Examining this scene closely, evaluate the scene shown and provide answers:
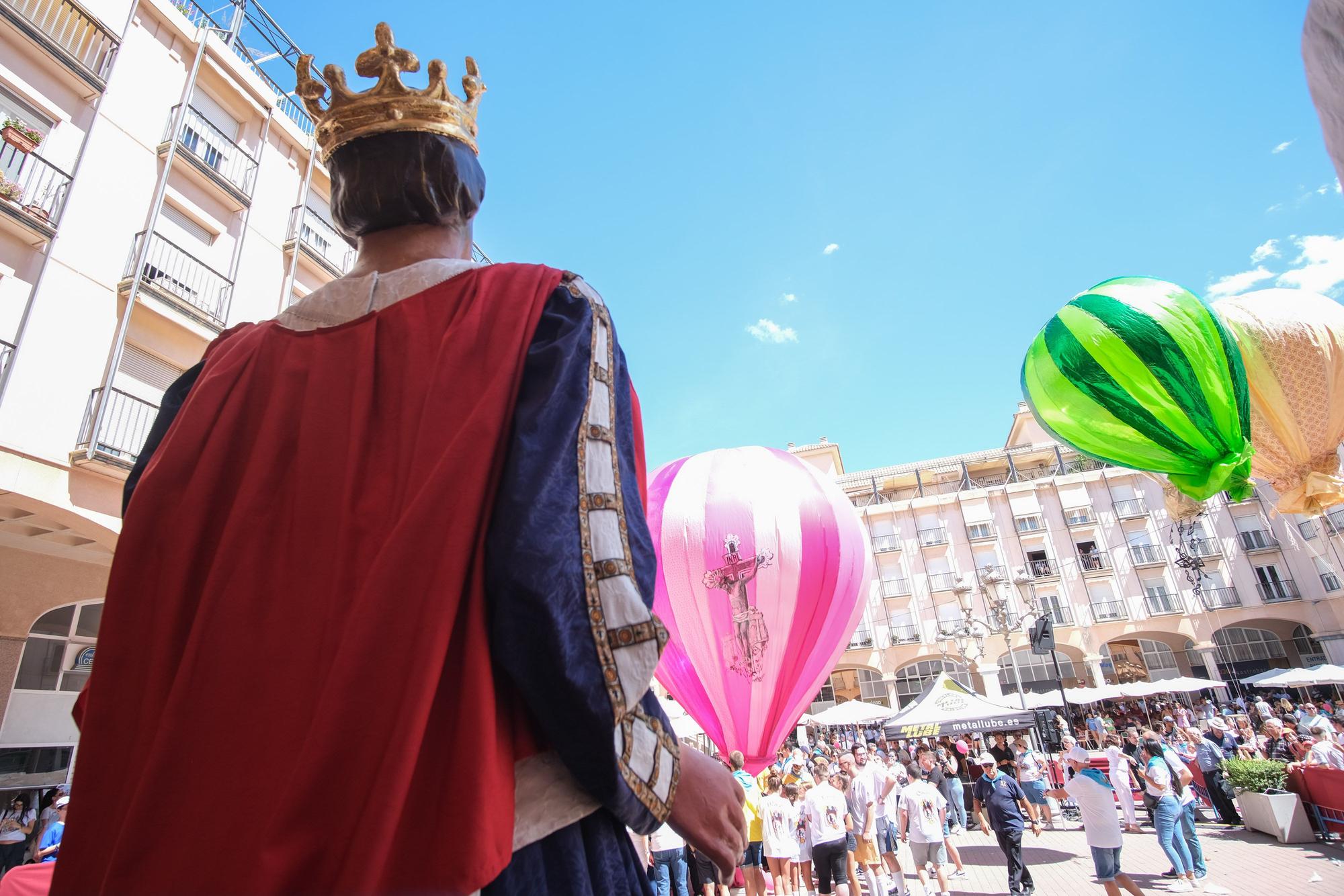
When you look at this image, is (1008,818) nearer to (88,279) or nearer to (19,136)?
(88,279)

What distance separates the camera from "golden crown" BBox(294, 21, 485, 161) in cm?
150

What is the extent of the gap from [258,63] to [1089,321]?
15393 mm

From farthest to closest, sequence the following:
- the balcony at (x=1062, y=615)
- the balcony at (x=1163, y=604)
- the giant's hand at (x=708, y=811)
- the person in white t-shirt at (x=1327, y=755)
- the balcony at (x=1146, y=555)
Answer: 1. the balcony at (x=1062, y=615)
2. the balcony at (x=1146, y=555)
3. the balcony at (x=1163, y=604)
4. the person in white t-shirt at (x=1327, y=755)
5. the giant's hand at (x=708, y=811)

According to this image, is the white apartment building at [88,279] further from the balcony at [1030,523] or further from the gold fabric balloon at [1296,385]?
the balcony at [1030,523]

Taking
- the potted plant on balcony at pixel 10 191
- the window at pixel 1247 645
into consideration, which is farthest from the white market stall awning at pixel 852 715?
the potted plant on balcony at pixel 10 191

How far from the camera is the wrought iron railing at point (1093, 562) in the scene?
3325cm

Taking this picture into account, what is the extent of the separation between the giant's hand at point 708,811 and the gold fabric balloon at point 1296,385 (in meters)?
6.93

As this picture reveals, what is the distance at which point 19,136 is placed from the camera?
8.98m

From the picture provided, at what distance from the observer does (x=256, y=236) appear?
40.7 ft

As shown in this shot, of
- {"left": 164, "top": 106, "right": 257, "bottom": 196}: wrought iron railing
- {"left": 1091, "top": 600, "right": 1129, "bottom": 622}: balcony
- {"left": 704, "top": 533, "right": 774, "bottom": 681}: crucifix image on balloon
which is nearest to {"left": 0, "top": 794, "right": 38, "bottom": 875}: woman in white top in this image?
{"left": 704, "top": 533, "right": 774, "bottom": 681}: crucifix image on balloon

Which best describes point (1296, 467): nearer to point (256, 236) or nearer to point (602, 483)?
point (602, 483)

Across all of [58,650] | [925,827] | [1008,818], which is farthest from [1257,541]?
[58,650]

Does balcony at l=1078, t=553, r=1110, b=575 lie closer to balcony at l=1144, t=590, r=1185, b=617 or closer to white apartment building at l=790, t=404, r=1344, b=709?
white apartment building at l=790, t=404, r=1344, b=709

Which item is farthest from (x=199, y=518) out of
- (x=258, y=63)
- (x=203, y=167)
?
(x=258, y=63)
